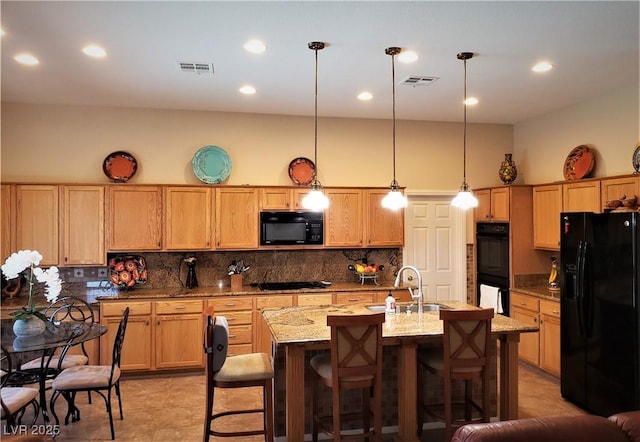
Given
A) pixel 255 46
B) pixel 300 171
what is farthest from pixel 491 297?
pixel 255 46

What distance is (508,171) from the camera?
578 cm

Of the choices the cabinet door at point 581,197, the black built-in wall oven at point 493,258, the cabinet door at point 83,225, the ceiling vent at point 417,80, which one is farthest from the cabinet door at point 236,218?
the cabinet door at point 581,197

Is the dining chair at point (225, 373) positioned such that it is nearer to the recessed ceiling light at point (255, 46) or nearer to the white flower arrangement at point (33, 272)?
the white flower arrangement at point (33, 272)

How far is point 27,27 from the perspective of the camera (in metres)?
3.15

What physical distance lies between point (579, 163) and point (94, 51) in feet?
16.1

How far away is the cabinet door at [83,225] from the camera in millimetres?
4902

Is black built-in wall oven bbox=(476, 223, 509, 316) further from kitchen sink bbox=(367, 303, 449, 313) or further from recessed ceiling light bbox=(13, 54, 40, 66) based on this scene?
recessed ceiling light bbox=(13, 54, 40, 66)

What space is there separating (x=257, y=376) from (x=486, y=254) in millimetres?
3853

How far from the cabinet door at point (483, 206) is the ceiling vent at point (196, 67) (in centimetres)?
373

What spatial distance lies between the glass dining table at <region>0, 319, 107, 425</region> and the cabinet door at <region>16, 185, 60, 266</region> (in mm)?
1345

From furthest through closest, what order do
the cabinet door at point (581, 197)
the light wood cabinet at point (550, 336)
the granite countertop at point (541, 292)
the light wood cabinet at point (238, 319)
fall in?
the light wood cabinet at point (238, 319) → the granite countertop at point (541, 292) → the light wood cabinet at point (550, 336) → the cabinet door at point (581, 197)

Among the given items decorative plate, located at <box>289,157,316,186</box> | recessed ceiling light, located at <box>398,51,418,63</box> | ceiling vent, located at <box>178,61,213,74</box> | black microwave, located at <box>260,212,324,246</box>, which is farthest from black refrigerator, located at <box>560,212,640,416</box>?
ceiling vent, located at <box>178,61,213,74</box>

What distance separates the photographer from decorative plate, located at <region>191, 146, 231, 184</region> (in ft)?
17.9

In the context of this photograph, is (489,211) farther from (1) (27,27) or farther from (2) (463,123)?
(1) (27,27)
